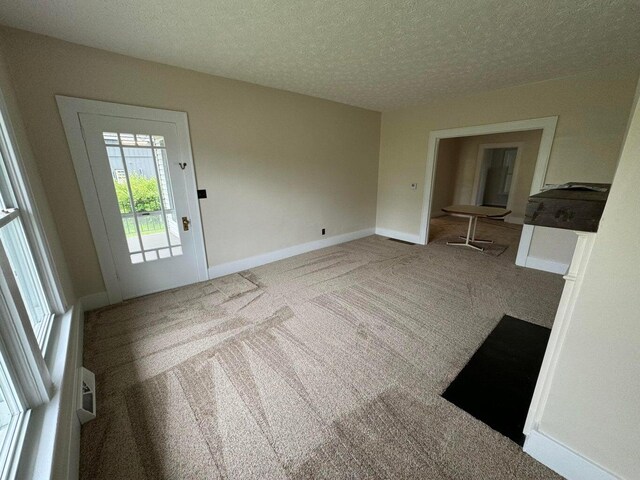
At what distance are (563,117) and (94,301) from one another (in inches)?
225

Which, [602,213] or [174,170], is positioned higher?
[174,170]

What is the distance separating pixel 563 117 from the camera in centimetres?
307

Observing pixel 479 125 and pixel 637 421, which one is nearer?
pixel 637 421

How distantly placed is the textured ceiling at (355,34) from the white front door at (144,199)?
2.28 feet

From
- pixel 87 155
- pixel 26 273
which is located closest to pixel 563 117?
pixel 87 155

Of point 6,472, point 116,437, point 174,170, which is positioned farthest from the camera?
point 174,170

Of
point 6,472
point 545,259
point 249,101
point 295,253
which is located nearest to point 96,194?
point 249,101

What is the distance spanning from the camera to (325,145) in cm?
413

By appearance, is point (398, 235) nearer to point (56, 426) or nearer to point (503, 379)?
point (503, 379)

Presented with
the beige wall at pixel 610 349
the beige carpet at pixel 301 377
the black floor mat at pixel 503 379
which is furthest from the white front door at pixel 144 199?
the beige wall at pixel 610 349

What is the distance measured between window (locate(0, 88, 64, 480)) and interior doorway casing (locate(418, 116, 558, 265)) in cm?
423

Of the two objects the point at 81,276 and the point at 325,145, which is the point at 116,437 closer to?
the point at 81,276

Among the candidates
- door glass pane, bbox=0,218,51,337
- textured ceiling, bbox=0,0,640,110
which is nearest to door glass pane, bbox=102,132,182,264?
textured ceiling, bbox=0,0,640,110

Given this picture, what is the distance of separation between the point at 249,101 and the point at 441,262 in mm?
3500
